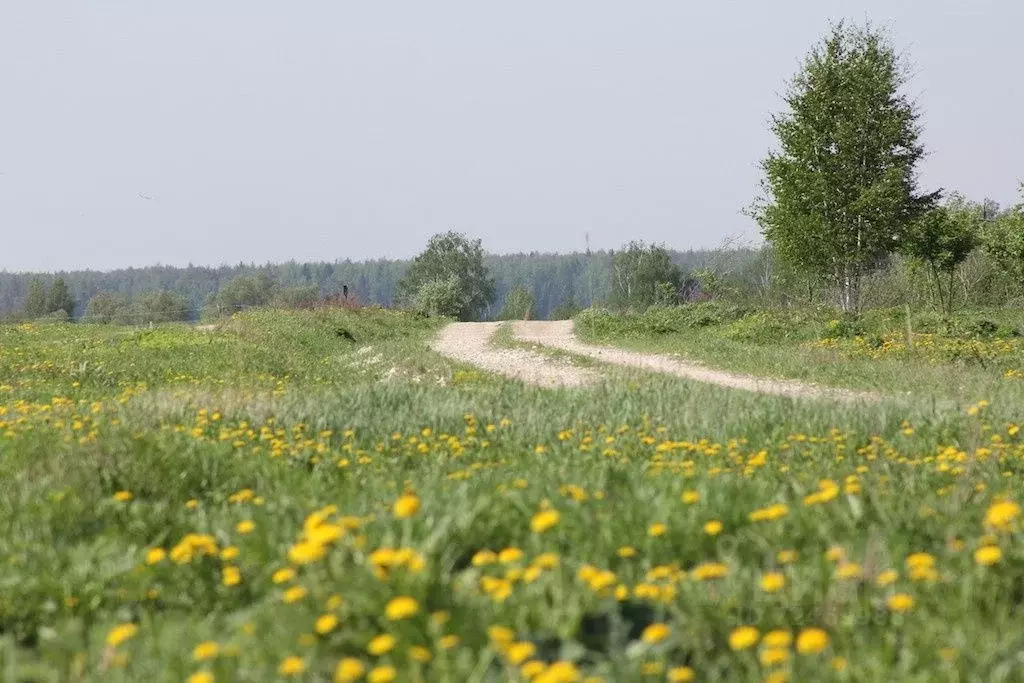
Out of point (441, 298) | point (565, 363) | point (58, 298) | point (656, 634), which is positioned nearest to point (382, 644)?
point (656, 634)

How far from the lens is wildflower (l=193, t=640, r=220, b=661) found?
114 inches

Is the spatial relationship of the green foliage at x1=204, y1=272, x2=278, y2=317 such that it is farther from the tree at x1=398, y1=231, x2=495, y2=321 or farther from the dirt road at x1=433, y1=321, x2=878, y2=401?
the dirt road at x1=433, y1=321, x2=878, y2=401

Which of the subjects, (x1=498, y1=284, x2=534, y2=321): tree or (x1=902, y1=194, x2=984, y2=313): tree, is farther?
(x1=498, y1=284, x2=534, y2=321): tree

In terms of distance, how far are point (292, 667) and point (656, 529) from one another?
1.67 m

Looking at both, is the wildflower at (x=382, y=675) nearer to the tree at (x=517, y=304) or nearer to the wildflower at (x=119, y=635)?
the wildflower at (x=119, y=635)

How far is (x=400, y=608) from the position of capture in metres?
2.96

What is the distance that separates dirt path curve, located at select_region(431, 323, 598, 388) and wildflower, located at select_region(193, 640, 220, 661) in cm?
1104

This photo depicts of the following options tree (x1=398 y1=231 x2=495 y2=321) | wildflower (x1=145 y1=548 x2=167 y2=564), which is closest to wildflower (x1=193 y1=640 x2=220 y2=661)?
wildflower (x1=145 y1=548 x2=167 y2=564)

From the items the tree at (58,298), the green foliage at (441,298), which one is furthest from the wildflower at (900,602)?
the tree at (58,298)

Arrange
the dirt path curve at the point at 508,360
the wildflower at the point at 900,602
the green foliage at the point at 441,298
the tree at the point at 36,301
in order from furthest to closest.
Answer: the tree at the point at 36,301, the green foliage at the point at 441,298, the dirt path curve at the point at 508,360, the wildflower at the point at 900,602

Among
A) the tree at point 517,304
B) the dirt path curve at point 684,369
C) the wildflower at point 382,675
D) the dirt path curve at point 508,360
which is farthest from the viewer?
the tree at point 517,304

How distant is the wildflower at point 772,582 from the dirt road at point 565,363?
8.38 meters

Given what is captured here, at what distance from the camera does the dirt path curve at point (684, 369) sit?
14413mm

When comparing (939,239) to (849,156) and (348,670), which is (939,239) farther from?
(348,670)
